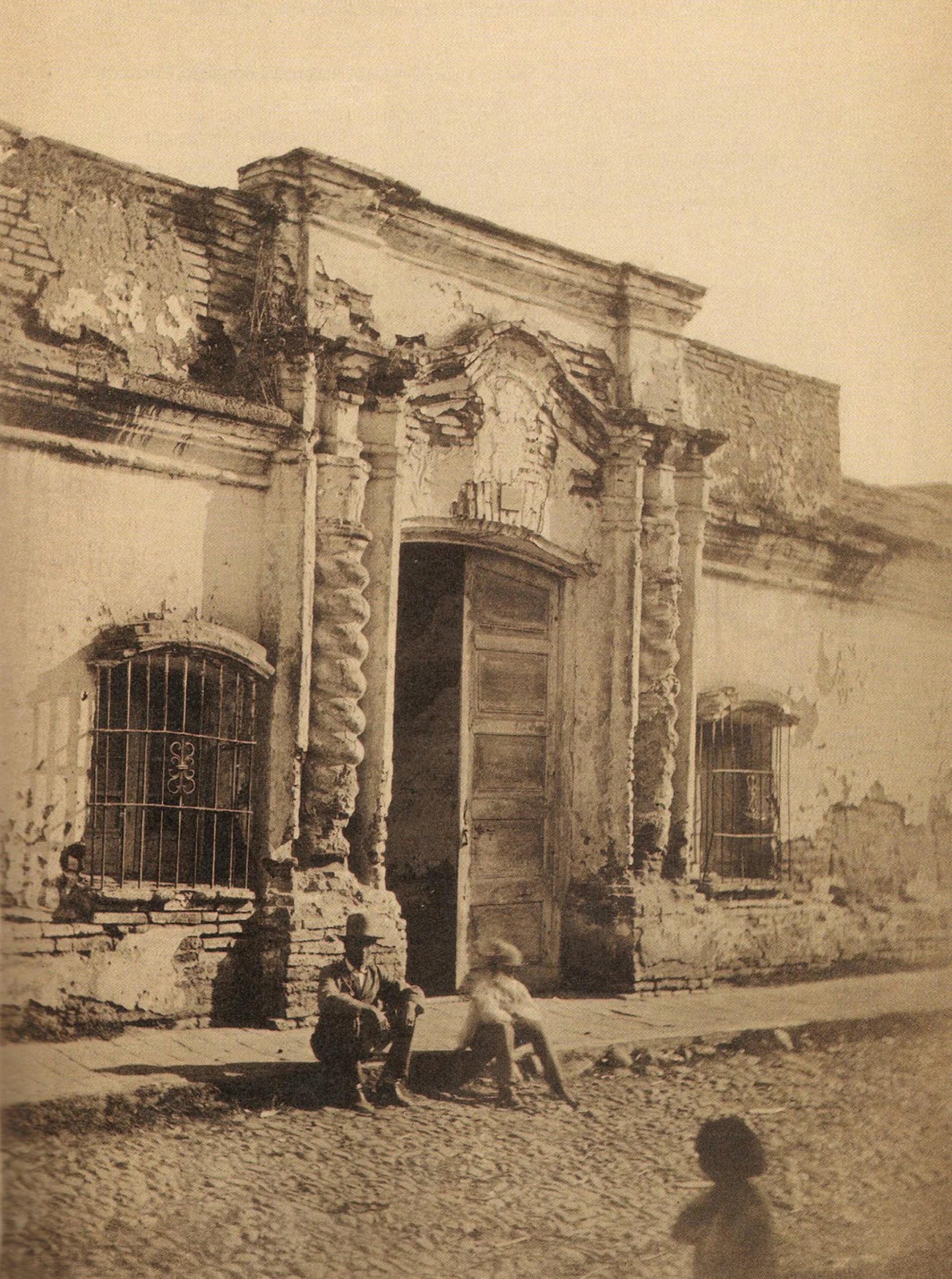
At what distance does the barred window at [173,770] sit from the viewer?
470 cm

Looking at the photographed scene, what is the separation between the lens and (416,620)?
20.1ft

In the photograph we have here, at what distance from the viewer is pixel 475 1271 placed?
167 inches

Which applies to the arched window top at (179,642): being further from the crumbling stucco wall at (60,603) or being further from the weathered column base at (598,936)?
the weathered column base at (598,936)

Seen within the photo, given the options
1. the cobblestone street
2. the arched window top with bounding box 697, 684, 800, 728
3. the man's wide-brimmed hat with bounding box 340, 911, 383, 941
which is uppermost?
the arched window top with bounding box 697, 684, 800, 728

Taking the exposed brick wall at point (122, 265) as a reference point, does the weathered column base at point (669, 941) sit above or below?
below

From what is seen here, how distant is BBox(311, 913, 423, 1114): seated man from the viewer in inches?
175

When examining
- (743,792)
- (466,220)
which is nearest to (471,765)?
(743,792)

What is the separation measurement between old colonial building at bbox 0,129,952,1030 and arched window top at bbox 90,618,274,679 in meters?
0.02

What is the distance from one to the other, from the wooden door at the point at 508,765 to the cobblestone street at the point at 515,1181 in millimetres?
1191

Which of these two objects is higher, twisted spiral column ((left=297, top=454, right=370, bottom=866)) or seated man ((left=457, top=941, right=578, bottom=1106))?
twisted spiral column ((left=297, top=454, right=370, bottom=866))

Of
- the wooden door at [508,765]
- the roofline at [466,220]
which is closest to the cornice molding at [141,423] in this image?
the roofline at [466,220]

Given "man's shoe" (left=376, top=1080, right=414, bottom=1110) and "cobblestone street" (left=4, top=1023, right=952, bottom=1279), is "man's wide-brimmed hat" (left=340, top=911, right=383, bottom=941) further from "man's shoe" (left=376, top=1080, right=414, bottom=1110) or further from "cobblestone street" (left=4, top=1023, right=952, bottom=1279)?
"cobblestone street" (left=4, top=1023, right=952, bottom=1279)

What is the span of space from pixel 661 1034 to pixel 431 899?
123cm

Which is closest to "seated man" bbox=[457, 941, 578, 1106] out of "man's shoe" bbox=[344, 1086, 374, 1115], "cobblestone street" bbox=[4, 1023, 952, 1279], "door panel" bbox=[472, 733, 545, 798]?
"cobblestone street" bbox=[4, 1023, 952, 1279]
